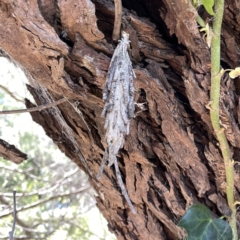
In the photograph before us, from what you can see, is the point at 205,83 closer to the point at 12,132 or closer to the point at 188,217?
the point at 188,217

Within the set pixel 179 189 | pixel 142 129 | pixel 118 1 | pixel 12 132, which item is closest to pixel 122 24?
pixel 118 1

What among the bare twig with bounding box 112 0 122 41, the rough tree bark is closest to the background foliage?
the rough tree bark

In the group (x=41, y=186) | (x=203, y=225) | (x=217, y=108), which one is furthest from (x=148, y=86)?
(x=41, y=186)

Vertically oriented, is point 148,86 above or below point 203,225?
above

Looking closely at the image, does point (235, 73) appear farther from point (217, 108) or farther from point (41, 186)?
point (41, 186)

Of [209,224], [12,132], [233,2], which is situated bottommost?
[209,224]

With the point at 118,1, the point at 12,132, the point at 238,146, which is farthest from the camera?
the point at 12,132
